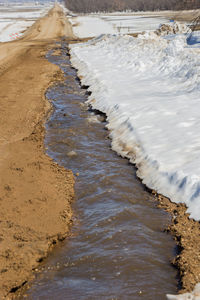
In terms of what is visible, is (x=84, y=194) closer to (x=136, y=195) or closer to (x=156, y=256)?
(x=136, y=195)

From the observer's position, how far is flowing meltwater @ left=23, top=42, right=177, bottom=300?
388 centimetres

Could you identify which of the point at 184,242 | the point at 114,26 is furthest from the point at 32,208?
the point at 114,26

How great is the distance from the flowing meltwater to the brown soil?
0.39 feet

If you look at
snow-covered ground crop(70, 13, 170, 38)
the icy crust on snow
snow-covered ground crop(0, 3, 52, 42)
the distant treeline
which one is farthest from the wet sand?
the distant treeline

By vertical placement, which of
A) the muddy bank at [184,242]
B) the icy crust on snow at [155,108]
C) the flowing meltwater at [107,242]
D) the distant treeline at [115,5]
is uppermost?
the distant treeline at [115,5]

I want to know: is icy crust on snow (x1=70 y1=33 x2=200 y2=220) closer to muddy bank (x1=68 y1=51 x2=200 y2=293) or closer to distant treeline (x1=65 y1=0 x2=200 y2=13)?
muddy bank (x1=68 y1=51 x2=200 y2=293)

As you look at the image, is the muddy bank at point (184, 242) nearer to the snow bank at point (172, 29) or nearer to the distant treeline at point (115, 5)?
the snow bank at point (172, 29)

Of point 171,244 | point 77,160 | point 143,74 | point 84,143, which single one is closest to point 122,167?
point 77,160

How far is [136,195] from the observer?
5.96 meters

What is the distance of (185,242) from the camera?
455cm

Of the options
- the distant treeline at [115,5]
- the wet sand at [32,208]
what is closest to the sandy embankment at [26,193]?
the wet sand at [32,208]

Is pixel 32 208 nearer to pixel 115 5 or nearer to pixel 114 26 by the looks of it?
pixel 114 26

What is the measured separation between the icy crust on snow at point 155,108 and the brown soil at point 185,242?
14 centimetres

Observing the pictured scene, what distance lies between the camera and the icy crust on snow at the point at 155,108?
6102 mm
